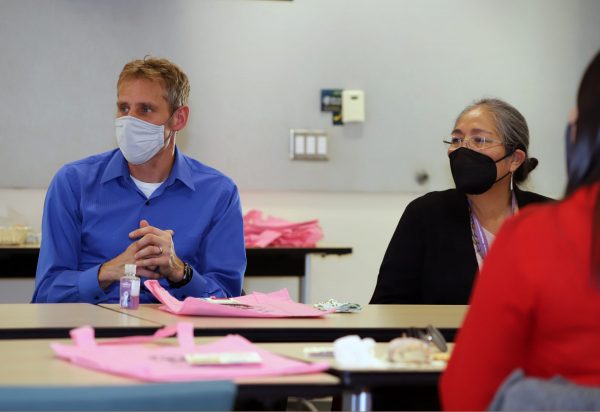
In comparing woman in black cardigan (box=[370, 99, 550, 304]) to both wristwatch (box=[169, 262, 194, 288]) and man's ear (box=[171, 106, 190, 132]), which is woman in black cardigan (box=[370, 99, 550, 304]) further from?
man's ear (box=[171, 106, 190, 132])

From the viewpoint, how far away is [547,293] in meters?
1.28

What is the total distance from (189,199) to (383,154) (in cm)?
220

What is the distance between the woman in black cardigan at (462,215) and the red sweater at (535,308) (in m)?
1.73

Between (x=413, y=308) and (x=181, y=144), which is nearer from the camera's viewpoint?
(x=413, y=308)

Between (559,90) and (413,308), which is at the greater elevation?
(559,90)

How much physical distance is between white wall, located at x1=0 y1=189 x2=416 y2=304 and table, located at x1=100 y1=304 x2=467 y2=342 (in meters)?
2.46

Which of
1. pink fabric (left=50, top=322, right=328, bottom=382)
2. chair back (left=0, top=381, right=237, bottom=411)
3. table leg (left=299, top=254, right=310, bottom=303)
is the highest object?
chair back (left=0, top=381, right=237, bottom=411)

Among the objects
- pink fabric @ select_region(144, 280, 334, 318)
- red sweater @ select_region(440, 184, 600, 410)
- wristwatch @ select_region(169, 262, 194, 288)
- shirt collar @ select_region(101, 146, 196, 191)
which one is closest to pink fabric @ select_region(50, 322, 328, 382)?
red sweater @ select_region(440, 184, 600, 410)

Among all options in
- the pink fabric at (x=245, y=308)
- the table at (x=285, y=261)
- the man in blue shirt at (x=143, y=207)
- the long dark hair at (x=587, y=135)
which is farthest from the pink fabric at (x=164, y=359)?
the table at (x=285, y=261)

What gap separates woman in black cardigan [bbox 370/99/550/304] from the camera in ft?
10.2

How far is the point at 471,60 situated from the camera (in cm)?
531

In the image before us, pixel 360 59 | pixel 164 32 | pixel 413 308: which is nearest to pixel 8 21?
pixel 164 32

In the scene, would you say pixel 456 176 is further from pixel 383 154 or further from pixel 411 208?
pixel 383 154

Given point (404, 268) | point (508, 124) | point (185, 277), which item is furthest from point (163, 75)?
point (508, 124)
